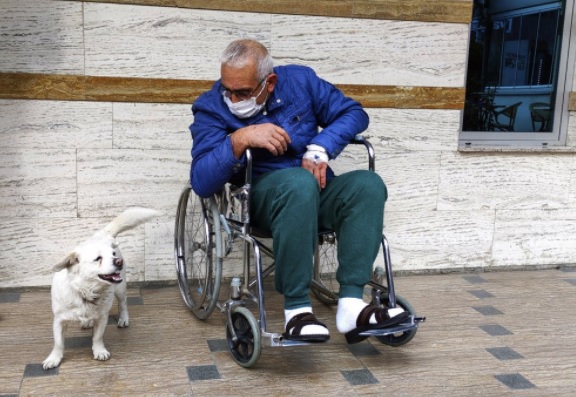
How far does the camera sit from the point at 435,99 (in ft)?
13.3

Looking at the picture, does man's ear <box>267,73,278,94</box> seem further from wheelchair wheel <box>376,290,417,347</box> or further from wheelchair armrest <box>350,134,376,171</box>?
wheelchair wheel <box>376,290,417,347</box>

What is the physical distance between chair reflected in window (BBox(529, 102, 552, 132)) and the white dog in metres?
2.87

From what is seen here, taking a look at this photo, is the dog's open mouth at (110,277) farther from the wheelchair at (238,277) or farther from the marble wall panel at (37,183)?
the marble wall panel at (37,183)

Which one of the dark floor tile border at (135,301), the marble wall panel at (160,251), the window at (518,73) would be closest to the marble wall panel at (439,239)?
the window at (518,73)

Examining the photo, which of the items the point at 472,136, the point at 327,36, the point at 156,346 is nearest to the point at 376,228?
the point at 156,346

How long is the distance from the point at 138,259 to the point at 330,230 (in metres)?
1.36

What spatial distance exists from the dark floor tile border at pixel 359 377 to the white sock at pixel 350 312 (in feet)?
0.59

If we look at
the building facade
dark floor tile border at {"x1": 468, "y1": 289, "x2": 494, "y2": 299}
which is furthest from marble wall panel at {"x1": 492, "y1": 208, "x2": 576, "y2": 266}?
dark floor tile border at {"x1": 468, "y1": 289, "x2": 494, "y2": 299}

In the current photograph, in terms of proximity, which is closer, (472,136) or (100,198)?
(100,198)

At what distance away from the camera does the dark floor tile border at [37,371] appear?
2.71 meters

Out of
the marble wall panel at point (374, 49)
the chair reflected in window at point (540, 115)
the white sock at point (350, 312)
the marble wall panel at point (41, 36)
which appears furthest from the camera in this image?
the chair reflected in window at point (540, 115)

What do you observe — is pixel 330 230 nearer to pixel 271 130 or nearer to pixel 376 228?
pixel 376 228

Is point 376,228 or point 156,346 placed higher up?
point 376,228

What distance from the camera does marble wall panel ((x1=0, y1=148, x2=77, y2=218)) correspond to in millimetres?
3580
